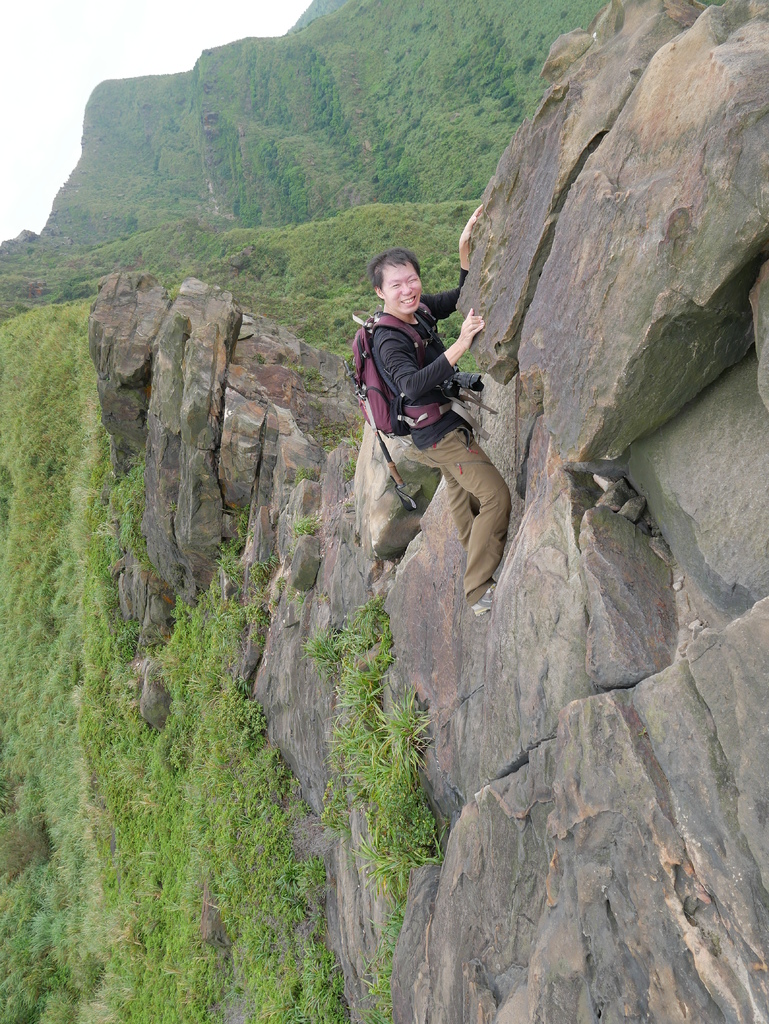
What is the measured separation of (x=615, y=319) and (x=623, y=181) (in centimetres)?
79

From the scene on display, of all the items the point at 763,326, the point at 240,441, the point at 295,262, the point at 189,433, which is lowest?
the point at 763,326

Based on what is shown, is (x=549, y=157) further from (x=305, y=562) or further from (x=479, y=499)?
(x=305, y=562)

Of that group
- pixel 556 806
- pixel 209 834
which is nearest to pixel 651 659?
pixel 556 806

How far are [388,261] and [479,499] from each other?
208 centimetres

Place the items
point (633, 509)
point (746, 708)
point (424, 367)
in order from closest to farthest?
point (746, 708) < point (633, 509) < point (424, 367)

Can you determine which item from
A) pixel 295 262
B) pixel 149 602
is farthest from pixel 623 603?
pixel 295 262

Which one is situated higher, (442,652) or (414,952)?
(442,652)

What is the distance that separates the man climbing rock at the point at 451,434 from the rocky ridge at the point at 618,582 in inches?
11.4

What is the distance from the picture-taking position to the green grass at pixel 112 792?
30.1 ft

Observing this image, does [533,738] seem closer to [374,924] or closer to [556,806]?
[556,806]

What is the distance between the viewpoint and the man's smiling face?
4609mm

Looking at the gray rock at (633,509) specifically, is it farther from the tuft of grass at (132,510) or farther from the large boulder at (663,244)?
the tuft of grass at (132,510)

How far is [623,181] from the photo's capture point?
10.8 ft

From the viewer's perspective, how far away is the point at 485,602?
5.00 metres
